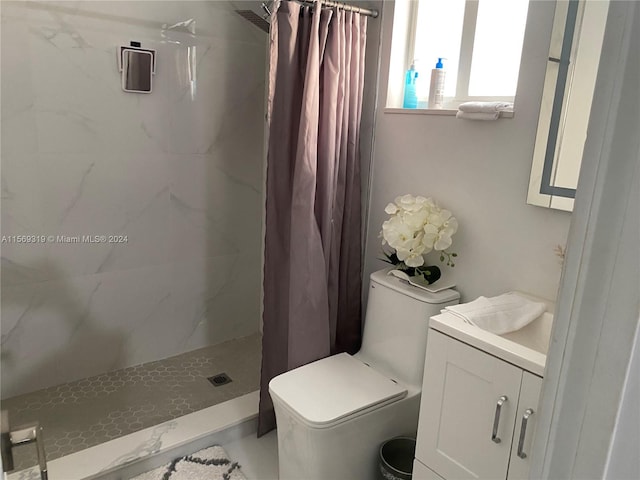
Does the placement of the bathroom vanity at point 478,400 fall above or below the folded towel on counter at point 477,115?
below

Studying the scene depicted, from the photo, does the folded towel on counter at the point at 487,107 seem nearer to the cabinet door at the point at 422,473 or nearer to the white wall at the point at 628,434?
the cabinet door at the point at 422,473

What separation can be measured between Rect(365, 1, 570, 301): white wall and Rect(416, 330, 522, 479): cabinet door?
46 centimetres

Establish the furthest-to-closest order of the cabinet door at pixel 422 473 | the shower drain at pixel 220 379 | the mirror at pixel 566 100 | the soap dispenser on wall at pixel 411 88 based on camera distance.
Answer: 1. the shower drain at pixel 220 379
2. the soap dispenser on wall at pixel 411 88
3. the cabinet door at pixel 422 473
4. the mirror at pixel 566 100

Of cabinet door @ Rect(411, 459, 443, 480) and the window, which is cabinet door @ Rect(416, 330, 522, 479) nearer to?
cabinet door @ Rect(411, 459, 443, 480)

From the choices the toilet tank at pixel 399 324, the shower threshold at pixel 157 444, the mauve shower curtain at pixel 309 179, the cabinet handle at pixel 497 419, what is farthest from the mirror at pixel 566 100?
the shower threshold at pixel 157 444

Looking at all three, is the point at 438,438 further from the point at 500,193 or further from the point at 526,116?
the point at 526,116

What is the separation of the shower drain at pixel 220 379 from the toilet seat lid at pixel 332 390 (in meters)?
0.76

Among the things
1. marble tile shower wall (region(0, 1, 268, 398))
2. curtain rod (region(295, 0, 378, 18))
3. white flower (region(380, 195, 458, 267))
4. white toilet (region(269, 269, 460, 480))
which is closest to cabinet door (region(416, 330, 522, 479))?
white toilet (region(269, 269, 460, 480))

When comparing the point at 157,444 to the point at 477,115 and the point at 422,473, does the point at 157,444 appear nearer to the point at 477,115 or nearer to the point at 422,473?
the point at 422,473

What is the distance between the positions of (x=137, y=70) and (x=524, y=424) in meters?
2.16

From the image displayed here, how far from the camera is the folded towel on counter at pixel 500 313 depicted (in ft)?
5.36

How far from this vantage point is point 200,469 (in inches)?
82.5

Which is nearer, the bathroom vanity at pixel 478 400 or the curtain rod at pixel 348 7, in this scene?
the bathroom vanity at pixel 478 400

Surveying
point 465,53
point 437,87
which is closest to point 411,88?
point 437,87
